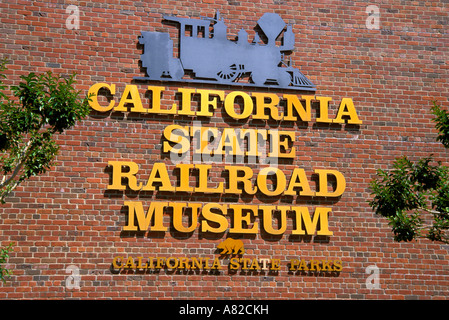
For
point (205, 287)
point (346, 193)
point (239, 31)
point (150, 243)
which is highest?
point (239, 31)

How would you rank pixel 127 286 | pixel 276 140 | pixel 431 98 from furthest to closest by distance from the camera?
pixel 431 98, pixel 276 140, pixel 127 286

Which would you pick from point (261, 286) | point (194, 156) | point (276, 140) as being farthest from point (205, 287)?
point (276, 140)

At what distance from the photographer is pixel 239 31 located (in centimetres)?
1087

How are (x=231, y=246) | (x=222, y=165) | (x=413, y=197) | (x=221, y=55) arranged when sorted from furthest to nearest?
(x=221, y=55), (x=222, y=165), (x=231, y=246), (x=413, y=197)

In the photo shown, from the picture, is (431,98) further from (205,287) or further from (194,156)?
(205,287)

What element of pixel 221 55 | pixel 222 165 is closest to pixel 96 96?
pixel 221 55

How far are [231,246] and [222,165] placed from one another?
1.46 metres

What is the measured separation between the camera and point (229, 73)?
422 inches

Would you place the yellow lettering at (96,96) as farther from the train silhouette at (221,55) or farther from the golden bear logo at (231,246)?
the golden bear logo at (231,246)

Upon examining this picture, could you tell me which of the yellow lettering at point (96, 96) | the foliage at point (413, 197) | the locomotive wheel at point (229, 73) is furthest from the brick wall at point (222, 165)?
the foliage at point (413, 197)

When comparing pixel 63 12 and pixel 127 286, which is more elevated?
pixel 63 12

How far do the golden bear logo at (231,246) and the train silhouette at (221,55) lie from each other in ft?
9.55

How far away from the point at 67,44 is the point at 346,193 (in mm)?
5777

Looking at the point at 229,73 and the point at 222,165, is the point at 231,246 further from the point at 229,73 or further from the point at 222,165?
the point at 229,73
